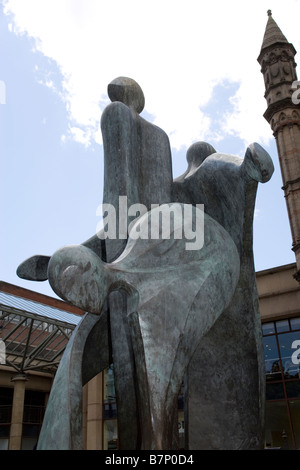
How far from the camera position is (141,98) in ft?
17.3

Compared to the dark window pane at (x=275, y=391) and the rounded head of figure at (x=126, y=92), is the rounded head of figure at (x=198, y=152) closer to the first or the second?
the rounded head of figure at (x=126, y=92)

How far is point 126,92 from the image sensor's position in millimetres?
5164

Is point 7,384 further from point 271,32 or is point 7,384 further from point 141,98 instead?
point 271,32

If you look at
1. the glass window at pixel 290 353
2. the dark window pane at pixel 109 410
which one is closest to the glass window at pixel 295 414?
the glass window at pixel 290 353

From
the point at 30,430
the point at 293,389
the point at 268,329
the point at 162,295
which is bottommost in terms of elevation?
the point at 162,295

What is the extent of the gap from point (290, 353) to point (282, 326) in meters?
1.05

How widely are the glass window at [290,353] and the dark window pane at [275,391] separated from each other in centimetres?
49

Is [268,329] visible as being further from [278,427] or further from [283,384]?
[278,427]

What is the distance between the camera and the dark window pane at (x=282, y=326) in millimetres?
17594

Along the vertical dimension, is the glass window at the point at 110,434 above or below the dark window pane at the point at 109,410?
below

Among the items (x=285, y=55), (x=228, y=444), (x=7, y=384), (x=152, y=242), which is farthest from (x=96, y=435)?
(x=285, y=55)

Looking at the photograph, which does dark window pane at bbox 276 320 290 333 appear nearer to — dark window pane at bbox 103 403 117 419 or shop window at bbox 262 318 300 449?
shop window at bbox 262 318 300 449

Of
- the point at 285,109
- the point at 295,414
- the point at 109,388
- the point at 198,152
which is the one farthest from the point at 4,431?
the point at 285,109
